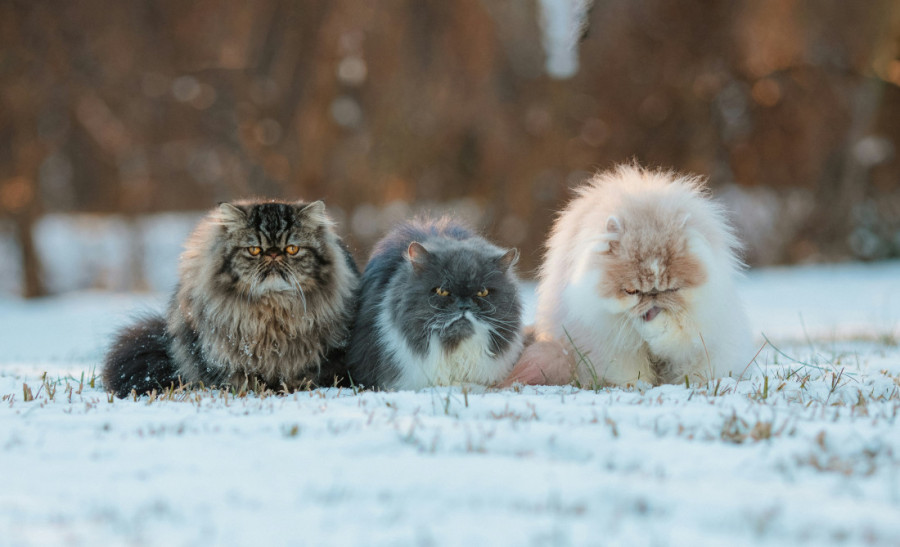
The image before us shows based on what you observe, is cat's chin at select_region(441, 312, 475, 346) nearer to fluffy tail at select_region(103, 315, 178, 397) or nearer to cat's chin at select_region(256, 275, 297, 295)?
cat's chin at select_region(256, 275, 297, 295)

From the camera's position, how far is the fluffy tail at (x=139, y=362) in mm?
4602

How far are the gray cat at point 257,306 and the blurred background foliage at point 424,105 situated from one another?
22.0 ft

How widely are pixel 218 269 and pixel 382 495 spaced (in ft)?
8.02

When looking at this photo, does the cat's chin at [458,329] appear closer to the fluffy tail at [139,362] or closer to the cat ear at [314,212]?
the cat ear at [314,212]

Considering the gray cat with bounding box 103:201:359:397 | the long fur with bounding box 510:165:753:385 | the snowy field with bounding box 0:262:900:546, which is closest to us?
the snowy field with bounding box 0:262:900:546

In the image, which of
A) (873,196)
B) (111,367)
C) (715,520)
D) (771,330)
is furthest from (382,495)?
(873,196)

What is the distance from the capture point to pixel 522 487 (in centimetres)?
248

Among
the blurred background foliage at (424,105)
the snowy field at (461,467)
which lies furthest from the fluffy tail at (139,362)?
the blurred background foliage at (424,105)

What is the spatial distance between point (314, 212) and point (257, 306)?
67 cm

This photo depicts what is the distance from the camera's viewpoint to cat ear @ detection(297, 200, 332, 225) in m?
4.57

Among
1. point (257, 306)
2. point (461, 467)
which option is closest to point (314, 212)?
point (257, 306)

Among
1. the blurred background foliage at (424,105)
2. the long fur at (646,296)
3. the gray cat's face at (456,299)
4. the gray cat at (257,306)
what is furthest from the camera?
the blurred background foliage at (424,105)

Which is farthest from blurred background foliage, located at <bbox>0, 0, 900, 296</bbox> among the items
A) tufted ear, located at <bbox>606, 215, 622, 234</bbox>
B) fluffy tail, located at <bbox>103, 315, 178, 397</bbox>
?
tufted ear, located at <bbox>606, 215, 622, 234</bbox>

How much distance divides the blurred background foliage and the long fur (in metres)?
6.84
